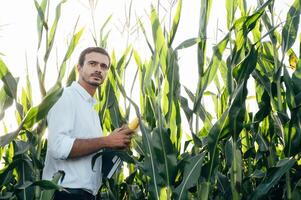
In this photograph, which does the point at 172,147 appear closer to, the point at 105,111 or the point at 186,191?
the point at 186,191

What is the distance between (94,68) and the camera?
1.88 metres

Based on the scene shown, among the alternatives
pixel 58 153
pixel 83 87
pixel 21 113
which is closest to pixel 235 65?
pixel 83 87

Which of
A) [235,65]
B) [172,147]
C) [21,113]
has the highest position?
[235,65]

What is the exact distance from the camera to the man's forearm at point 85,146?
1721mm

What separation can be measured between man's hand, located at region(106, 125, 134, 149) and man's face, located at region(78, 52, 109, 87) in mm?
227

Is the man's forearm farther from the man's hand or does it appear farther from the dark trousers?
the dark trousers

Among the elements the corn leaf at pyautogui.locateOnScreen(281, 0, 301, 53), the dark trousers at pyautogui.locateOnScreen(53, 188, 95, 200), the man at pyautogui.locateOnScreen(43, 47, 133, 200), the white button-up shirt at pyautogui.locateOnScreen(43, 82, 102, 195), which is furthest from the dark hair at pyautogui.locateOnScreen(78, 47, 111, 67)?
the corn leaf at pyautogui.locateOnScreen(281, 0, 301, 53)

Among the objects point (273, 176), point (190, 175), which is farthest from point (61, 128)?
point (273, 176)

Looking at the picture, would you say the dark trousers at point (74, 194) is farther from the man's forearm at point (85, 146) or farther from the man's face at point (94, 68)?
the man's face at point (94, 68)

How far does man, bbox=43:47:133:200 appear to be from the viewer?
1.73 metres

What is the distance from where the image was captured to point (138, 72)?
2.20 m

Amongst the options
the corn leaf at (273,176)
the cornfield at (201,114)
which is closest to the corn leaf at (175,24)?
the cornfield at (201,114)

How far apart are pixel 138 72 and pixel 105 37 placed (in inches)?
11.1

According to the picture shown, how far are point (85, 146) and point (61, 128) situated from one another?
113 mm
